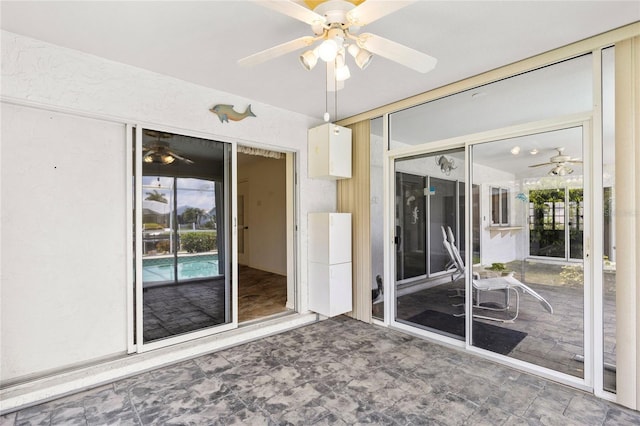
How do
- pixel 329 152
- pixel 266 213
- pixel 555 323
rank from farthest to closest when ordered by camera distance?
pixel 266 213 < pixel 329 152 < pixel 555 323

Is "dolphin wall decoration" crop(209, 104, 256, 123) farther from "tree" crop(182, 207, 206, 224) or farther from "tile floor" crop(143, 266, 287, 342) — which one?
"tile floor" crop(143, 266, 287, 342)

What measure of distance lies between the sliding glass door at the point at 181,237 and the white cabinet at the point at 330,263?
1.09m

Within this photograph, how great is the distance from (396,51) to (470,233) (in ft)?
6.88

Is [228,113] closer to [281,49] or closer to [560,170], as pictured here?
[281,49]

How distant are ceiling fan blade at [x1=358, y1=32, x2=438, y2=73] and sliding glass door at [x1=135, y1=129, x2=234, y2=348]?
2.19 metres

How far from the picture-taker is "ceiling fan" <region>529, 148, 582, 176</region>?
2588 mm

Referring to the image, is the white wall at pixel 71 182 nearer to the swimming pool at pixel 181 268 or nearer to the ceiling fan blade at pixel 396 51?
the swimming pool at pixel 181 268

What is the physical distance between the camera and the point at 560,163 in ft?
8.67

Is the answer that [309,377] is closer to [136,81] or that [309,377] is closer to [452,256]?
[452,256]

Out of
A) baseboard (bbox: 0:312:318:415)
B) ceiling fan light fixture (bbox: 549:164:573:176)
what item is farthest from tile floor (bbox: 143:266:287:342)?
ceiling fan light fixture (bbox: 549:164:573:176)

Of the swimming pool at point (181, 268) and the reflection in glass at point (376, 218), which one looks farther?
the reflection in glass at point (376, 218)

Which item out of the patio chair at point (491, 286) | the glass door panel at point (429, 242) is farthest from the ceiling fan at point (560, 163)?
the patio chair at point (491, 286)

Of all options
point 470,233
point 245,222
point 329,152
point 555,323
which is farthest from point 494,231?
point 245,222

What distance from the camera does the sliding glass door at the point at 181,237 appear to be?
298cm
